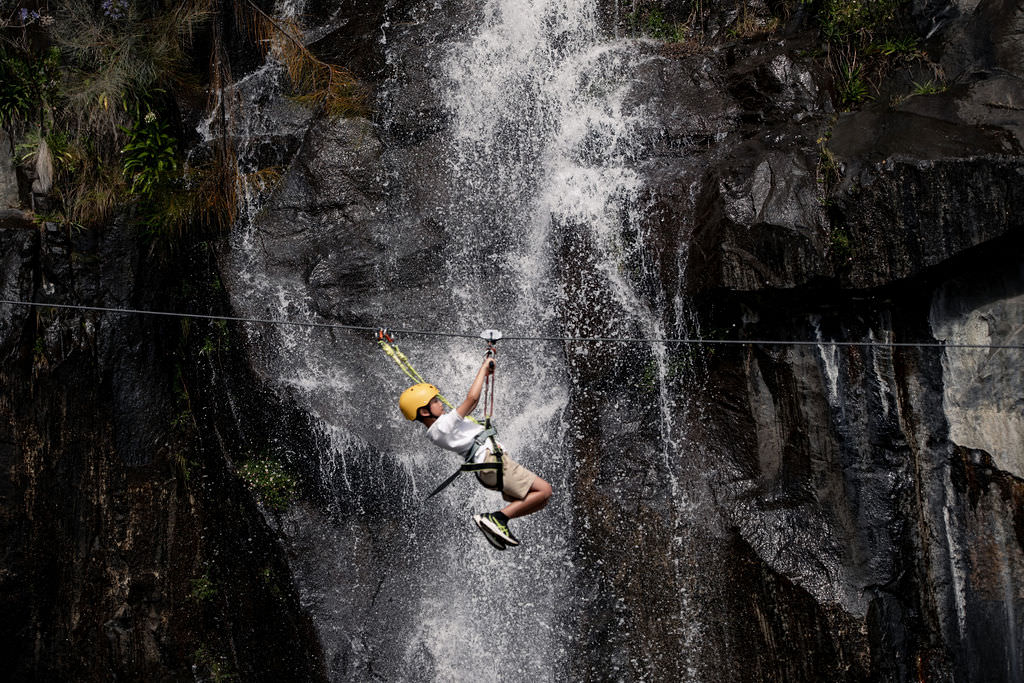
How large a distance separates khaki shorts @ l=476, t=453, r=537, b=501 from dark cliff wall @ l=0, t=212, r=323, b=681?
2654 mm

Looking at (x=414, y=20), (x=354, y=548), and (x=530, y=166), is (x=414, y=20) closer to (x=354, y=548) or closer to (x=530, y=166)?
(x=530, y=166)

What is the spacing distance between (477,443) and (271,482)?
2.72m

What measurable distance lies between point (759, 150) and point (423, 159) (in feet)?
10.1

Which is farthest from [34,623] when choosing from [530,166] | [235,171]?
[530,166]

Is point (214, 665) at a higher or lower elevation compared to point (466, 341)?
lower

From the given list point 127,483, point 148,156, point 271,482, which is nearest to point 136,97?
point 148,156

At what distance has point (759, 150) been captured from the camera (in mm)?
7020

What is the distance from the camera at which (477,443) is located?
219 inches

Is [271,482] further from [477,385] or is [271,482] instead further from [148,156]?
[148,156]

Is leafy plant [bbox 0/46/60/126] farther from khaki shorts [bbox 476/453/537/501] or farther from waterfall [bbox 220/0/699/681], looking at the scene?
khaki shorts [bbox 476/453/537/501]

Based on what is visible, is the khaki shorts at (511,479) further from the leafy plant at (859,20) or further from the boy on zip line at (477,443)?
the leafy plant at (859,20)

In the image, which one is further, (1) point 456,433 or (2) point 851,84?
(2) point 851,84

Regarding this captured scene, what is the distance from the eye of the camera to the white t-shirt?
18.1 feet

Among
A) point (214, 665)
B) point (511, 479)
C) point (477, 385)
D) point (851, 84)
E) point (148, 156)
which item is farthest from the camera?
point (148, 156)
